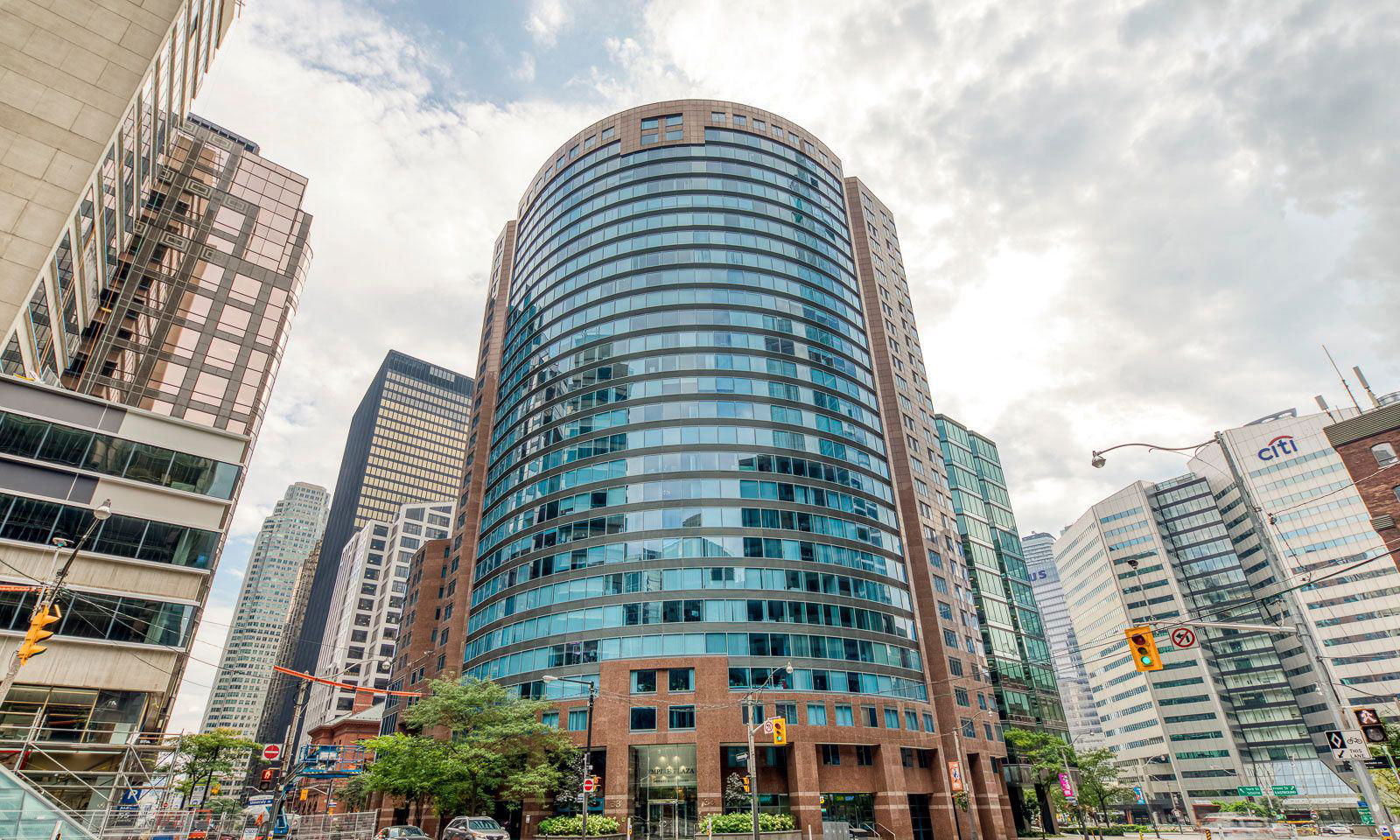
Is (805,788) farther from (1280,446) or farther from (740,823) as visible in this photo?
Result: (1280,446)

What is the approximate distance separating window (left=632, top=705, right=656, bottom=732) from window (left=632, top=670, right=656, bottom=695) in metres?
1.13

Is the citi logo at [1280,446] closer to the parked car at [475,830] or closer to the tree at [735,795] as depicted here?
the parked car at [475,830]

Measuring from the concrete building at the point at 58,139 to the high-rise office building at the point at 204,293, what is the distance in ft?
87.5

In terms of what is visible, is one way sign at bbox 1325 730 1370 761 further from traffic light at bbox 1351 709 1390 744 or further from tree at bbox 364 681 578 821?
tree at bbox 364 681 578 821

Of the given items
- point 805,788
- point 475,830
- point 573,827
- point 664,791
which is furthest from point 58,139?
point 805,788

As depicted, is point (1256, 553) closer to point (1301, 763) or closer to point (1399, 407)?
point (1301, 763)

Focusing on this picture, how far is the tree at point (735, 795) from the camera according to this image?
5150cm

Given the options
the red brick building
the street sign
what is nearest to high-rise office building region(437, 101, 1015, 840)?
the street sign

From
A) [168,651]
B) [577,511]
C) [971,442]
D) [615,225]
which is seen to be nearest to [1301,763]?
[971,442]

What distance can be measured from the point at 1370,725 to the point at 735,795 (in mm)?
40992

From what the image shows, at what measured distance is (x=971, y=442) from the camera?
4077 inches

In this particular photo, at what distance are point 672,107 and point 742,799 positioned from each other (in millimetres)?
78703

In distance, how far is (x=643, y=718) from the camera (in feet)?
177

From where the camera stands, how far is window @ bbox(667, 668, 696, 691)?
55094mm
